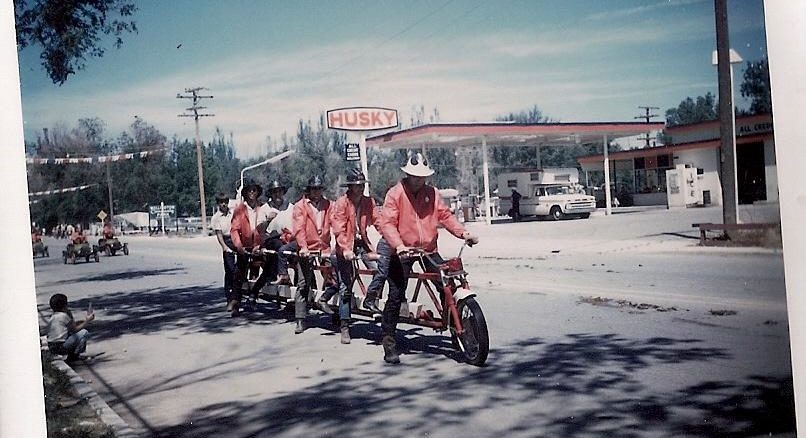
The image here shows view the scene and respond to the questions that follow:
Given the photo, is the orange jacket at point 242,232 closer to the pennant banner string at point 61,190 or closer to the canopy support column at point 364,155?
the canopy support column at point 364,155

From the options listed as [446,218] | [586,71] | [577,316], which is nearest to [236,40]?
[446,218]

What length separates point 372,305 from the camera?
4191mm

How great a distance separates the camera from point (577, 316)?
13.2 ft

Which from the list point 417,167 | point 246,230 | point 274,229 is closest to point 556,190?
point 417,167

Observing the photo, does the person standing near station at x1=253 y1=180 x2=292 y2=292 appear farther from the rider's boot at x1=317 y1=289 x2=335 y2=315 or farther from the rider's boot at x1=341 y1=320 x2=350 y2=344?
the rider's boot at x1=341 y1=320 x2=350 y2=344

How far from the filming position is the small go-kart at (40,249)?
404cm

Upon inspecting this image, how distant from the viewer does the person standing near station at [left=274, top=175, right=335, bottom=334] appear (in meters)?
4.20

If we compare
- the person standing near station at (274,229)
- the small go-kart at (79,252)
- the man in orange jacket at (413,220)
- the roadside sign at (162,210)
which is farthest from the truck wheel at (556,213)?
the small go-kart at (79,252)

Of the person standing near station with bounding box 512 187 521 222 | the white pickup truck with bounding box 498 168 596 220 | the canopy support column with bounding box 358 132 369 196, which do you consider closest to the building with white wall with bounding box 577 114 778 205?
the white pickup truck with bounding box 498 168 596 220

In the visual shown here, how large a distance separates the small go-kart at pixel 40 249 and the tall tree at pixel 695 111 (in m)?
3.47

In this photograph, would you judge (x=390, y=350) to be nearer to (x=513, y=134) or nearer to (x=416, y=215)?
(x=416, y=215)

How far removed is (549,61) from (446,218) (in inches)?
41.9

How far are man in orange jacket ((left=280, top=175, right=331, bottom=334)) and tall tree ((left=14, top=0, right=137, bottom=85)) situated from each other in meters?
1.35

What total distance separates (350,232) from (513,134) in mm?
1065
